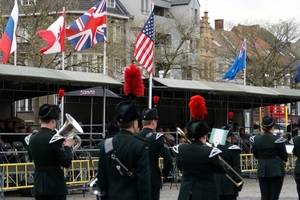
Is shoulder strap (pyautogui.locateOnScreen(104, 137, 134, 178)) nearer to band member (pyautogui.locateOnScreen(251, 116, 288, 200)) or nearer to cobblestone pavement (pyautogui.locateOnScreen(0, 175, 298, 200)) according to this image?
band member (pyautogui.locateOnScreen(251, 116, 288, 200))

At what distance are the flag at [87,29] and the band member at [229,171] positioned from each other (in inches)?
473

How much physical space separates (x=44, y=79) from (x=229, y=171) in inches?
339

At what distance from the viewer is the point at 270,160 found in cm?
1327

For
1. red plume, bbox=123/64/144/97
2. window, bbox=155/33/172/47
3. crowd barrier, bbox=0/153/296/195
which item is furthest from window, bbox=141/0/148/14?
red plume, bbox=123/64/144/97

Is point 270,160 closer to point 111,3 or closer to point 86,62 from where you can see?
point 86,62

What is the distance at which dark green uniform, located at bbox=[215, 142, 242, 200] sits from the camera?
11.3 meters

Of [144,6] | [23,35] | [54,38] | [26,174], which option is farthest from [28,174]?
[144,6]

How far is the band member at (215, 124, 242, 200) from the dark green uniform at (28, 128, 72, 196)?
2877 millimetres

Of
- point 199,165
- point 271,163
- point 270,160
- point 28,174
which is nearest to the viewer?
point 199,165

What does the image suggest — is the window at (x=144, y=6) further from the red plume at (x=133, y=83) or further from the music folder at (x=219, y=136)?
the red plume at (x=133, y=83)

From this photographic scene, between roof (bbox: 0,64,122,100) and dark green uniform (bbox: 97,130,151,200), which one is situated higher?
roof (bbox: 0,64,122,100)

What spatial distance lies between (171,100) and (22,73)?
12.1 metres

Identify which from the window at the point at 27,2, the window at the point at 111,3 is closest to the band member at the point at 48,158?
the window at the point at 27,2

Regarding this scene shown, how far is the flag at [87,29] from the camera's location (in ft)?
75.0
